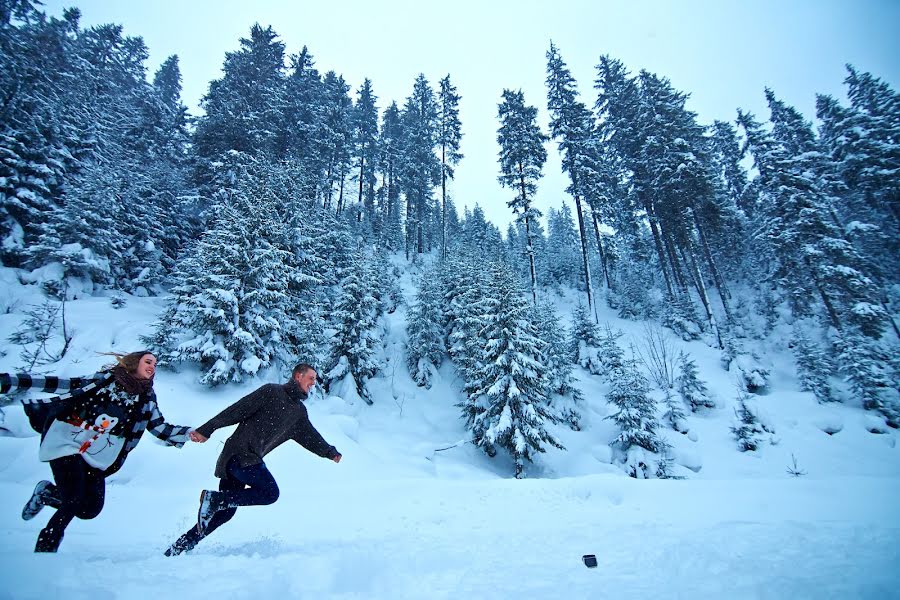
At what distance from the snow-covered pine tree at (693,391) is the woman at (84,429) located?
19.6m

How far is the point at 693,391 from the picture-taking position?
1666cm

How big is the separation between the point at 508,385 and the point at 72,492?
464 inches

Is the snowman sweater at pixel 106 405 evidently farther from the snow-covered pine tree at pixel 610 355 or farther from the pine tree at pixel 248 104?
the pine tree at pixel 248 104

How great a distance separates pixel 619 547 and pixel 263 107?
2636 centimetres

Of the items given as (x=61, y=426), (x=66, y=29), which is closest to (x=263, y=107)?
(x=66, y=29)

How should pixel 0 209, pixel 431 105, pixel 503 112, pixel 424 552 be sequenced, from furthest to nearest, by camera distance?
pixel 431 105 < pixel 503 112 < pixel 0 209 < pixel 424 552

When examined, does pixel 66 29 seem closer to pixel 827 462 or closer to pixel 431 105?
pixel 431 105

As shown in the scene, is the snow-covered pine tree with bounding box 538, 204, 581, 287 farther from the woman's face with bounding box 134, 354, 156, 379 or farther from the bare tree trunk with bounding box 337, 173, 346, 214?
the woman's face with bounding box 134, 354, 156, 379

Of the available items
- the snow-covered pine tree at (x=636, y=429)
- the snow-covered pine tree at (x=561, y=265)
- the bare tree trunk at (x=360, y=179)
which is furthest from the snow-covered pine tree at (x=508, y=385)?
the bare tree trunk at (x=360, y=179)

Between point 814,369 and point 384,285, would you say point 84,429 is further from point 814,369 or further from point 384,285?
point 814,369

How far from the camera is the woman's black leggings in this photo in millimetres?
3010

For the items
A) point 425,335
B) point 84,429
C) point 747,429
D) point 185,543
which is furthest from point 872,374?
point 84,429

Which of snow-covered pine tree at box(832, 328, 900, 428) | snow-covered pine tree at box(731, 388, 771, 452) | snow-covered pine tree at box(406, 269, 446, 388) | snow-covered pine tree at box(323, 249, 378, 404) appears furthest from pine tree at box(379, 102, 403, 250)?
snow-covered pine tree at box(832, 328, 900, 428)

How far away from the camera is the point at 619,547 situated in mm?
3900
